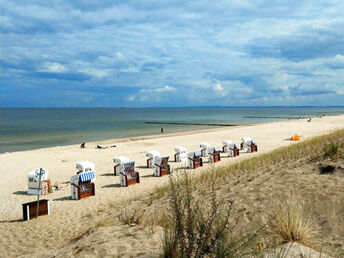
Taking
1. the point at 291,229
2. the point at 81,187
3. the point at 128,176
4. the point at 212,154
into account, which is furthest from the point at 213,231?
the point at 212,154

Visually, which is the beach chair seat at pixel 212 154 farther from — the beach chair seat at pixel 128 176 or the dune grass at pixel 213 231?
the dune grass at pixel 213 231

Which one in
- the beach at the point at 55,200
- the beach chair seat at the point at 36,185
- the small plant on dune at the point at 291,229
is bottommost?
the beach at the point at 55,200

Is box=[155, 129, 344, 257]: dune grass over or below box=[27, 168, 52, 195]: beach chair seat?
over

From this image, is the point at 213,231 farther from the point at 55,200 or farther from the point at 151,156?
the point at 151,156

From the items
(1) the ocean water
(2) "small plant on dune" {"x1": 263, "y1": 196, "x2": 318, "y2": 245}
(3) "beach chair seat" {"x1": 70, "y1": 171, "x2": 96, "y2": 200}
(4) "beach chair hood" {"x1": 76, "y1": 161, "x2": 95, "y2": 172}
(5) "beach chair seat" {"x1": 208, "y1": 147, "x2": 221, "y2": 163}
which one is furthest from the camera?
(1) the ocean water

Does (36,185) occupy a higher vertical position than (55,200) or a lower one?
higher

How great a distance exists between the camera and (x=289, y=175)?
26.6 ft

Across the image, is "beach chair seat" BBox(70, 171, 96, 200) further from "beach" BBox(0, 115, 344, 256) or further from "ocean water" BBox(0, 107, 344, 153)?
"ocean water" BBox(0, 107, 344, 153)

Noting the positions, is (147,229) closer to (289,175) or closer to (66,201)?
(289,175)

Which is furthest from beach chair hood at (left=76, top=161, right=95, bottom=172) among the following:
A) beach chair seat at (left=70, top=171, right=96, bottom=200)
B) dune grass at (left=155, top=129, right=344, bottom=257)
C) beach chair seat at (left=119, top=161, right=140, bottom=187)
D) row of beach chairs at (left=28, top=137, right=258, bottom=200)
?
dune grass at (left=155, top=129, right=344, bottom=257)

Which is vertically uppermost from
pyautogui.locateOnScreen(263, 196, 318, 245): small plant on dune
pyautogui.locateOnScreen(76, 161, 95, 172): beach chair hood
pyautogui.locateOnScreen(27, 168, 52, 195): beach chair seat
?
pyautogui.locateOnScreen(263, 196, 318, 245): small plant on dune

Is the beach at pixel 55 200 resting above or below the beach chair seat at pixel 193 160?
below

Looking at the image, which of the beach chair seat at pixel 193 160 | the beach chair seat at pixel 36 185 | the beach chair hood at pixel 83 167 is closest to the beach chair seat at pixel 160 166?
the beach chair seat at pixel 193 160

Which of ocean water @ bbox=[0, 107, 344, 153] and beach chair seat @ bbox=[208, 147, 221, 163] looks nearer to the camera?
beach chair seat @ bbox=[208, 147, 221, 163]
